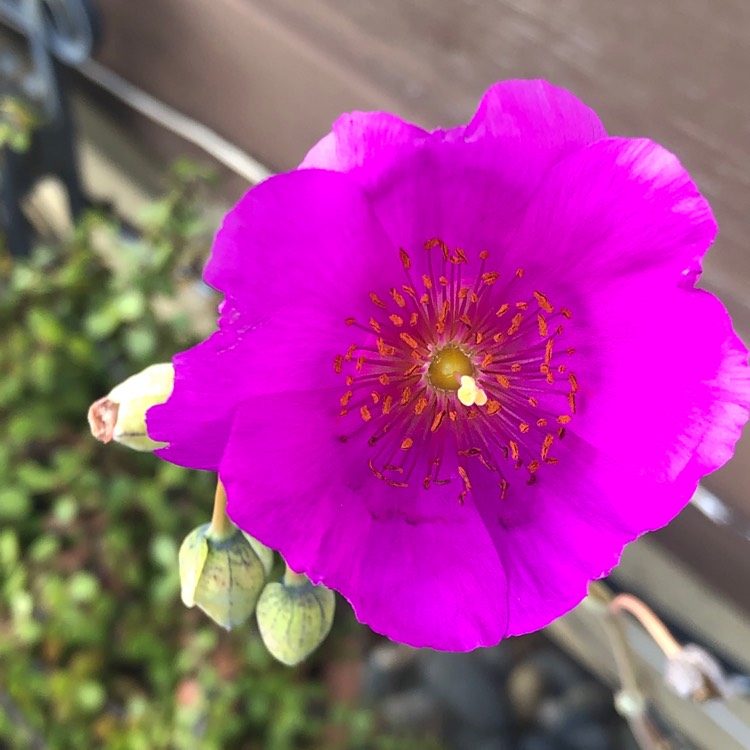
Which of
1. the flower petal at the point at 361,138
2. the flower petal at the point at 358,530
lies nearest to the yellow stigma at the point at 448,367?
the flower petal at the point at 358,530

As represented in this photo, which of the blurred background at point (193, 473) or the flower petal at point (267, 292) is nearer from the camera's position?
the flower petal at point (267, 292)

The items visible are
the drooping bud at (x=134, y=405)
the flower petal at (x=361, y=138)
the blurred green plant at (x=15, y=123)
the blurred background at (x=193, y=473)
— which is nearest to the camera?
the flower petal at (x=361, y=138)

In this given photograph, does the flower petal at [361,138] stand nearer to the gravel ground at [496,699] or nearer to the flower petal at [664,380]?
the flower petal at [664,380]

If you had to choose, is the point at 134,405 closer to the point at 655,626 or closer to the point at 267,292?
the point at 267,292

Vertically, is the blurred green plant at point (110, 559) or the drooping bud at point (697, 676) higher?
the drooping bud at point (697, 676)

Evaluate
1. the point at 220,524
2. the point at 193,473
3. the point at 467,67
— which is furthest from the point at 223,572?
the point at 193,473

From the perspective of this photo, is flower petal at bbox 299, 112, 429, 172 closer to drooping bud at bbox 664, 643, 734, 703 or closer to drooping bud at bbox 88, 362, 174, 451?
drooping bud at bbox 88, 362, 174, 451
